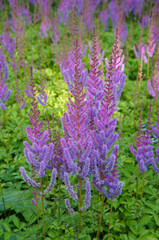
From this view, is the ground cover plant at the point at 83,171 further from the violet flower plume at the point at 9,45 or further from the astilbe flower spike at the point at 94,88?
the violet flower plume at the point at 9,45

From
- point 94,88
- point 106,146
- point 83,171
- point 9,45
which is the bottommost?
point 83,171

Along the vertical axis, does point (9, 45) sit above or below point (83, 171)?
above

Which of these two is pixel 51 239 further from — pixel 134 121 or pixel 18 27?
pixel 18 27

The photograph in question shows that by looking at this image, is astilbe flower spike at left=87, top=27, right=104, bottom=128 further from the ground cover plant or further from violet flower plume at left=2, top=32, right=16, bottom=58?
violet flower plume at left=2, top=32, right=16, bottom=58

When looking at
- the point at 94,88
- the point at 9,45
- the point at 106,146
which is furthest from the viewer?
the point at 9,45

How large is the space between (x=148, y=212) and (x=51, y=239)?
1.11m

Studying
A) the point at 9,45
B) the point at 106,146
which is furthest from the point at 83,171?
the point at 9,45

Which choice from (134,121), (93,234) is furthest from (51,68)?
(93,234)

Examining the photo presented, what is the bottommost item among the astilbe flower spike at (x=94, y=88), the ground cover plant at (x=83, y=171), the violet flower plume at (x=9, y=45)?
the ground cover plant at (x=83, y=171)

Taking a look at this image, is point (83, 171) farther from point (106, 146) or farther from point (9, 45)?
point (9, 45)

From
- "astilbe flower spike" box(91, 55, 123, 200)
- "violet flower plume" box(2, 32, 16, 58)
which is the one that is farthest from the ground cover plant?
"violet flower plume" box(2, 32, 16, 58)

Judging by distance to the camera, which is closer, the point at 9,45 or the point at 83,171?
the point at 83,171

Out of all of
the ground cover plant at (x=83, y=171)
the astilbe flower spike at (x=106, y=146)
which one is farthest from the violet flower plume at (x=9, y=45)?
the astilbe flower spike at (x=106, y=146)

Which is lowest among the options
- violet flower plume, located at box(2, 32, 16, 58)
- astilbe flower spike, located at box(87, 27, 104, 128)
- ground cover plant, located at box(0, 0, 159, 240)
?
ground cover plant, located at box(0, 0, 159, 240)
